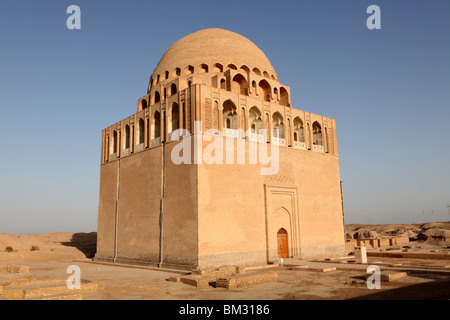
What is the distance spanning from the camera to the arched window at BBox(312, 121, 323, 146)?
76.2 feet

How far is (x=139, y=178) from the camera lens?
816 inches

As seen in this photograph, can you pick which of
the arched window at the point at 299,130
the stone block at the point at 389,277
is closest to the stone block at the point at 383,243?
the arched window at the point at 299,130

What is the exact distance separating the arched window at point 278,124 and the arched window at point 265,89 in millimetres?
2223

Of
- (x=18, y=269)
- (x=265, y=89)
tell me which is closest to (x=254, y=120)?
(x=265, y=89)

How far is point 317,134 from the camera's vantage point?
2341 centimetres

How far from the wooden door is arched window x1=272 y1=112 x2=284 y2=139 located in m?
5.55

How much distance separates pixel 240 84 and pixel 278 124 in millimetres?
3568

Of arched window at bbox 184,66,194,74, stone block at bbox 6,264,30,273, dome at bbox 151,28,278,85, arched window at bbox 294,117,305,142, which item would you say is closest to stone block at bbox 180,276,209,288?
stone block at bbox 6,264,30,273

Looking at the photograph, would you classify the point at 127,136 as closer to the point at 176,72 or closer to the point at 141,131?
the point at 141,131

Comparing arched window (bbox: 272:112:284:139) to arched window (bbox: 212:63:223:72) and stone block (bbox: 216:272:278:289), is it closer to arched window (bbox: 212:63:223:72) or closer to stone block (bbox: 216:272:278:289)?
arched window (bbox: 212:63:223:72)

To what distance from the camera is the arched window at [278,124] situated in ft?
68.9

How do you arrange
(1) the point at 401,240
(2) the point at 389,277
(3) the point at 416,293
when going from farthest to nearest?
(1) the point at 401,240 → (2) the point at 389,277 → (3) the point at 416,293
